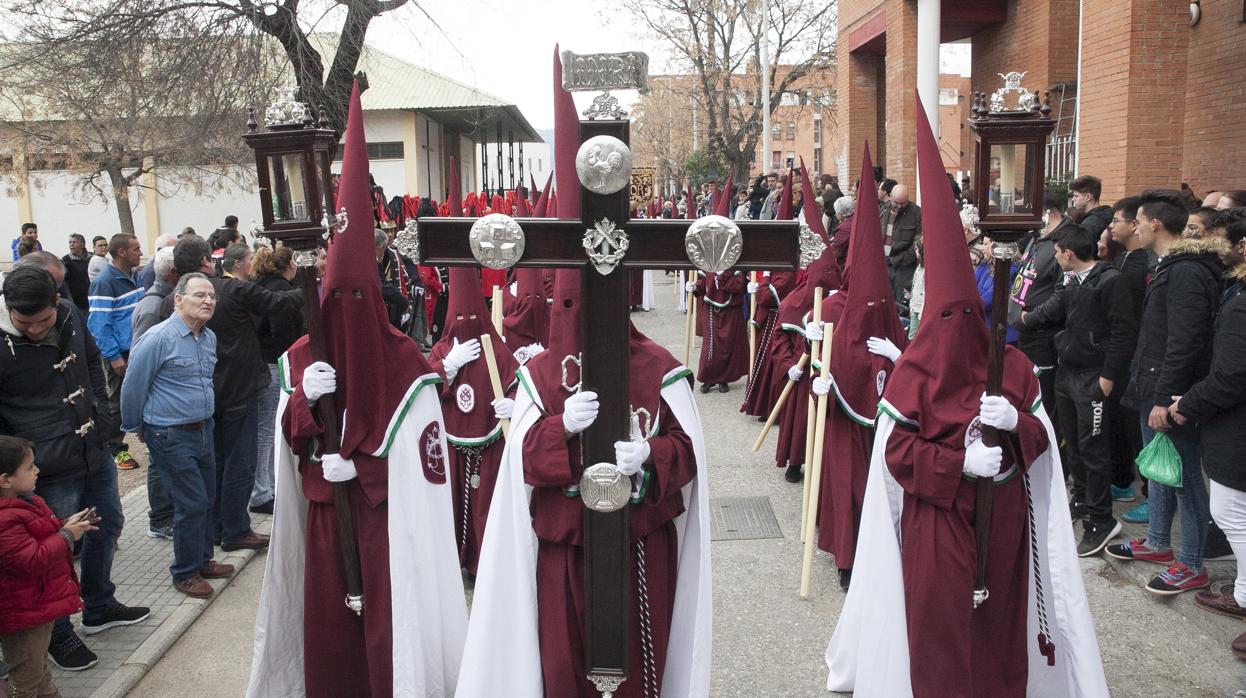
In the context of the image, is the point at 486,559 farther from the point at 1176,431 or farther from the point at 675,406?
the point at 1176,431

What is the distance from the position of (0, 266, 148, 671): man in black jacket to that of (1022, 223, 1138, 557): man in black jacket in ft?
19.5

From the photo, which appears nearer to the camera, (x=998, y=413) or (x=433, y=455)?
(x=998, y=413)

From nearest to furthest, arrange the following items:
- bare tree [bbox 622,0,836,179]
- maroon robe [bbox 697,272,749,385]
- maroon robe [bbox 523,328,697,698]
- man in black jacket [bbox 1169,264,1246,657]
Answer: maroon robe [bbox 523,328,697,698] < man in black jacket [bbox 1169,264,1246,657] < maroon robe [bbox 697,272,749,385] < bare tree [bbox 622,0,836,179]

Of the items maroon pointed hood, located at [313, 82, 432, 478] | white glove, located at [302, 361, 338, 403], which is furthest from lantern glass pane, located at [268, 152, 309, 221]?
white glove, located at [302, 361, 338, 403]

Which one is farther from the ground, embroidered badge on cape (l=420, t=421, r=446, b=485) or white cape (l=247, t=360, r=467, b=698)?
embroidered badge on cape (l=420, t=421, r=446, b=485)

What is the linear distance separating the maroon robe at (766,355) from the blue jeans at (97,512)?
245 inches

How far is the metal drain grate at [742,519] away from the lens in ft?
22.6

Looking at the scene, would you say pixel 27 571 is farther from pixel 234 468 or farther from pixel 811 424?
pixel 811 424

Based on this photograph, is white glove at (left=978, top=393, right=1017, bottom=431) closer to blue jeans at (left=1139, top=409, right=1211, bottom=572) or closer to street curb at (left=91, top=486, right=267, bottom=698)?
blue jeans at (left=1139, top=409, right=1211, bottom=572)

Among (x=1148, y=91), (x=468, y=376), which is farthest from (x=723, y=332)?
(x=468, y=376)

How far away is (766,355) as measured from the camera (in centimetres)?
1027

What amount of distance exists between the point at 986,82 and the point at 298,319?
16548mm

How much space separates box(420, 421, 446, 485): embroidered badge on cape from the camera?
424 centimetres

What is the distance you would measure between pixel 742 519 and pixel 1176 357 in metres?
3.19
